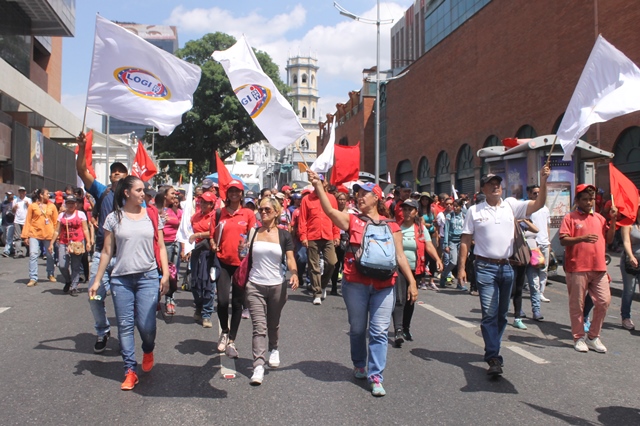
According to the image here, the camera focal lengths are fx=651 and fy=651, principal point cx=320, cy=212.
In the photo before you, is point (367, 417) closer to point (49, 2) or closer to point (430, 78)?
point (49, 2)

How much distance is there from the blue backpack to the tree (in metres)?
39.4

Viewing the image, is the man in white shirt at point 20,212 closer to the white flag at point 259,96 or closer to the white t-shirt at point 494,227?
the white flag at point 259,96

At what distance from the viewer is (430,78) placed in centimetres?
3894

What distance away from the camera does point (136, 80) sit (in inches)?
269

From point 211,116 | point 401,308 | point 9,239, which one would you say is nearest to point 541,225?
point 401,308

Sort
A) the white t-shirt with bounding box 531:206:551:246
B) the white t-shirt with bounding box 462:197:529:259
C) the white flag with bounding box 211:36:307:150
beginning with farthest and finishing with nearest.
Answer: the white t-shirt with bounding box 531:206:551:246 → the white flag with bounding box 211:36:307:150 → the white t-shirt with bounding box 462:197:529:259

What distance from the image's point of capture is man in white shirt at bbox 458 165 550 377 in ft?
19.4

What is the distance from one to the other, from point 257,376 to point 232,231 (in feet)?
6.17

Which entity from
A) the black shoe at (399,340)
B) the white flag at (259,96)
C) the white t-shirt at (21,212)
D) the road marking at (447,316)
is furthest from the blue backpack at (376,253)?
the white t-shirt at (21,212)

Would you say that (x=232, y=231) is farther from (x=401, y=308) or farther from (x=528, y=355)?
(x=528, y=355)

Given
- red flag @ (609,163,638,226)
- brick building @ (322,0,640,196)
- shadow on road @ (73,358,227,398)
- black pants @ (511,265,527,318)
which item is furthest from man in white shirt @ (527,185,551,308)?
brick building @ (322,0,640,196)

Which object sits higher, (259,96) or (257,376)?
(259,96)

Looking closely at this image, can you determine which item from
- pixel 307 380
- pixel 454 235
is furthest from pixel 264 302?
pixel 454 235

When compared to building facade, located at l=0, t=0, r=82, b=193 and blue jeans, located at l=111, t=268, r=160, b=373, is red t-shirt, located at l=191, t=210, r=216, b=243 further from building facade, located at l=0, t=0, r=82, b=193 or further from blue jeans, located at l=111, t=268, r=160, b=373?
building facade, located at l=0, t=0, r=82, b=193
